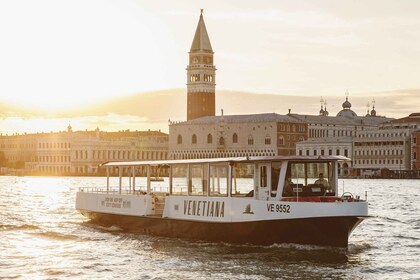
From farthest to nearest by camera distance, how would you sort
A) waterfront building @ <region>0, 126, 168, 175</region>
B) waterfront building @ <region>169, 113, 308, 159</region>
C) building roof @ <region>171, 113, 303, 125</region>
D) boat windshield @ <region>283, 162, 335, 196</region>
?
waterfront building @ <region>0, 126, 168, 175</region> < building roof @ <region>171, 113, 303, 125</region> < waterfront building @ <region>169, 113, 308, 159</region> < boat windshield @ <region>283, 162, 335, 196</region>

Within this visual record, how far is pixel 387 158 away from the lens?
442 ft

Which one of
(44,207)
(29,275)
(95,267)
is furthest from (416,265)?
(44,207)

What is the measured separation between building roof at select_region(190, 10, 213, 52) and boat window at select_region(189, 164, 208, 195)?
435ft

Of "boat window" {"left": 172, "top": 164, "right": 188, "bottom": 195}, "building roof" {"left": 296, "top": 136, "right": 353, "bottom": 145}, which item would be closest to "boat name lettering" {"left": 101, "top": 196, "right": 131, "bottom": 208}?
"boat window" {"left": 172, "top": 164, "right": 188, "bottom": 195}

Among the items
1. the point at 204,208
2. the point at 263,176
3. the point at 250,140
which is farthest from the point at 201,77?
the point at 263,176

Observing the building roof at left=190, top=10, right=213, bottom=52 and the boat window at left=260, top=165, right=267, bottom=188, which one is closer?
the boat window at left=260, top=165, right=267, bottom=188

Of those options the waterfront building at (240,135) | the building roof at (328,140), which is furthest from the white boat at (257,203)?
the waterfront building at (240,135)

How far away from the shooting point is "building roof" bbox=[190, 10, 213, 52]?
519 feet

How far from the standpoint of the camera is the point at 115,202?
97.5ft

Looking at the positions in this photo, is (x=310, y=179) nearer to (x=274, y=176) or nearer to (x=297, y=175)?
(x=297, y=175)

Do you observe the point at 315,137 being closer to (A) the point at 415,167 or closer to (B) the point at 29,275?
(A) the point at 415,167

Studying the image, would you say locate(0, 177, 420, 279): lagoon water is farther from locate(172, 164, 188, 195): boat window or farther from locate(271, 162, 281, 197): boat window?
locate(172, 164, 188, 195): boat window

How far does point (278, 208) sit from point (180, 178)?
4.68 meters

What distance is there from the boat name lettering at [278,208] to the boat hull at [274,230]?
0.23 m
